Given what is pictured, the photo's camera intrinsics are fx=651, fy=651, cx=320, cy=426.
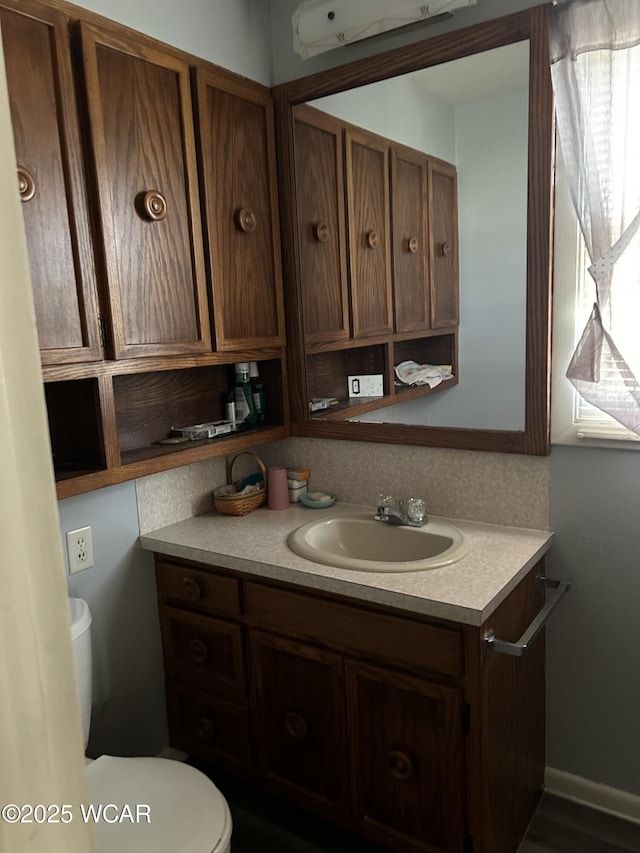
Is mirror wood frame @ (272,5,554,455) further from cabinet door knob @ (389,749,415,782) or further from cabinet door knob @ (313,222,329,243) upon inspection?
cabinet door knob @ (389,749,415,782)

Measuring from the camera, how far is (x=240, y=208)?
2.05 m

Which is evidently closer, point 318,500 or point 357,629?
point 357,629

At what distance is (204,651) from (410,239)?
1.40m

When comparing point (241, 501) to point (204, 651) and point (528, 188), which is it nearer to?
point (204, 651)

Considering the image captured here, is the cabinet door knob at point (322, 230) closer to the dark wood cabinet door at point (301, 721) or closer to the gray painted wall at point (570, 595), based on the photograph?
the gray painted wall at point (570, 595)

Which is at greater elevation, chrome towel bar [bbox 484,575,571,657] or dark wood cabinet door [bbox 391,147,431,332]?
dark wood cabinet door [bbox 391,147,431,332]

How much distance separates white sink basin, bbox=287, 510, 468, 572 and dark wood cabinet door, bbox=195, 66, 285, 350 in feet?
2.08

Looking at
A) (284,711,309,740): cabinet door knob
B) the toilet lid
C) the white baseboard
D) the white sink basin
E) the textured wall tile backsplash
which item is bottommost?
the white baseboard

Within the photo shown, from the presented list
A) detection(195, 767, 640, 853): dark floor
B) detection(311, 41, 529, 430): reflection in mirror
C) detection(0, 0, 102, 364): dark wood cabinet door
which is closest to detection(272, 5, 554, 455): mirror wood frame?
detection(311, 41, 529, 430): reflection in mirror

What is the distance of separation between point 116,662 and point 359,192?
1.64 metres

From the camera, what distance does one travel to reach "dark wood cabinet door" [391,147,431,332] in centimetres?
194

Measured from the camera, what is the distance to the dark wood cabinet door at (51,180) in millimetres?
1460

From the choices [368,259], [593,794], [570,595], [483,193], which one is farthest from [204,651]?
[483,193]

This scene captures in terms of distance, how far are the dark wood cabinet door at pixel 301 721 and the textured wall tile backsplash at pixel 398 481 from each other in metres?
0.54
